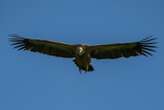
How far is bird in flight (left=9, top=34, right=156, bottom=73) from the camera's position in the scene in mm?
59062

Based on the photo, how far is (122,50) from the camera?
60438 mm

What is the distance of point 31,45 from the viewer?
61.4m

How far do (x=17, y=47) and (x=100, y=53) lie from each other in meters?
3.73

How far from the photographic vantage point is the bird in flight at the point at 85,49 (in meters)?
59.1

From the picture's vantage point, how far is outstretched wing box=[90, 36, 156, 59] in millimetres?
60000

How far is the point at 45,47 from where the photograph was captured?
61.2 m

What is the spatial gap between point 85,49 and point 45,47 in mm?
2591

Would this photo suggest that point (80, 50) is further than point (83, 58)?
Yes

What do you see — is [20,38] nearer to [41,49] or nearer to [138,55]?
[41,49]

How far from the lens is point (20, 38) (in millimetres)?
61750

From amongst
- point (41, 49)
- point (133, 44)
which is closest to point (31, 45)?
point (41, 49)

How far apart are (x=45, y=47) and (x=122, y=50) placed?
10.9ft

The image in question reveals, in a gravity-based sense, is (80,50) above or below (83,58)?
above

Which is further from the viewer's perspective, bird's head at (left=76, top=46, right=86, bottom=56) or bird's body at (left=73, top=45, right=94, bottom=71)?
bird's head at (left=76, top=46, right=86, bottom=56)
